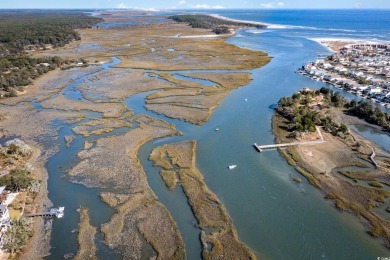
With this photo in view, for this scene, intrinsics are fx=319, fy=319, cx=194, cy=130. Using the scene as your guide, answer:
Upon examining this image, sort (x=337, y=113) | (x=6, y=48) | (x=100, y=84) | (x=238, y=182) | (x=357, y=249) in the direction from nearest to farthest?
(x=357, y=249) < (x=238, y=182) < (x=337, y=113) < (x=100, y=84) < (x=6, y=48)

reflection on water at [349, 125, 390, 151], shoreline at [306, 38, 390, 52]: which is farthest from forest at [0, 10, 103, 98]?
shoreline at [306, 38, 390, 52]

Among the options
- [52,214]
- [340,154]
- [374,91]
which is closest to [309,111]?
[340,154]

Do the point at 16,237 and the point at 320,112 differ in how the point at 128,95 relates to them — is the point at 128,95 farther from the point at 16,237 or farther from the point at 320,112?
the point at 16,237

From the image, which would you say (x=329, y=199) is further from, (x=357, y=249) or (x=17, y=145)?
(x=17, y=145)

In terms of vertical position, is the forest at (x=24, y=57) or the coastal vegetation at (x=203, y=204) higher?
the forest at (x=24, y=57)

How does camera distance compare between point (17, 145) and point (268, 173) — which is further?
point (17, 145)

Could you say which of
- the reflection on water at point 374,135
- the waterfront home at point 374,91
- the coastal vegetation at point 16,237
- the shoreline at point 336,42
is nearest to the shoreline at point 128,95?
the coastal vegetation at point 16,237

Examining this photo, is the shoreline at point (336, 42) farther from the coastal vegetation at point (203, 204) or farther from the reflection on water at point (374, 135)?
the coastal vegetation at point (203, 204)

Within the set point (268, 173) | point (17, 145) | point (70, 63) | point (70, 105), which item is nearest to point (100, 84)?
point (70, 105)
